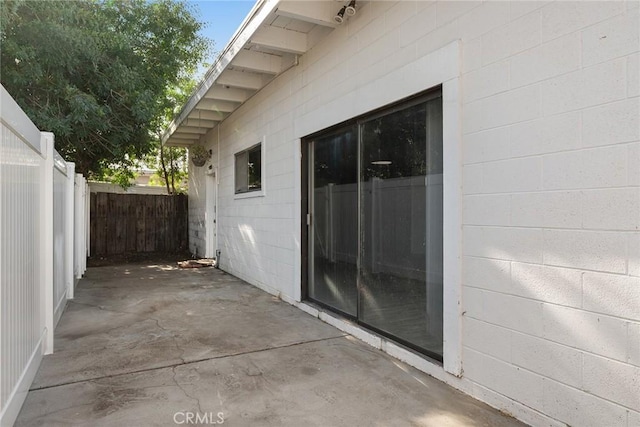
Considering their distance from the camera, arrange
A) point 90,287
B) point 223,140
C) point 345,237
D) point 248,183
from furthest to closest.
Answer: point 223,140 < point 248,183 < point 90,287 < point 345,237

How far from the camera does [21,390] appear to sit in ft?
7.82

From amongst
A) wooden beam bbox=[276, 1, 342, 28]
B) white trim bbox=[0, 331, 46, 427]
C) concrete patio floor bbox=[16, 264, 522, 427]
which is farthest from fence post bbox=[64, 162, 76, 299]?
wooden beam bbox=[276, 1, 342, 28]

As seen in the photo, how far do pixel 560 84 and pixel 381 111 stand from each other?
162cm

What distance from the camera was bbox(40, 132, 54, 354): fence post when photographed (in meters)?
3.15

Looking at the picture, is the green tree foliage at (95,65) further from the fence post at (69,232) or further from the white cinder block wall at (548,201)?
the white cinder block wall at (548,201)

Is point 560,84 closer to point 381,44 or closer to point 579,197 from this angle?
point 579,197

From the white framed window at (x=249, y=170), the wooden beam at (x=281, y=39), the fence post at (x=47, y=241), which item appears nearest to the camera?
the fence post at (x=47, y=241)

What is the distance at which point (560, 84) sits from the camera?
212 centimetres

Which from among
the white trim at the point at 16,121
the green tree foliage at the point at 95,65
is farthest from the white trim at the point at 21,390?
the green tree foliage at the point at 95,65

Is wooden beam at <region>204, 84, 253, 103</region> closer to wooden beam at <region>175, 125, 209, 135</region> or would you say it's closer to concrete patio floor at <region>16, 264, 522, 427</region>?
wooden beam at <region>175, 125, 209, 135</region>

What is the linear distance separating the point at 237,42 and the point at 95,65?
3575 millimetres

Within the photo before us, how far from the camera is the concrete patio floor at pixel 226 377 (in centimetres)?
236

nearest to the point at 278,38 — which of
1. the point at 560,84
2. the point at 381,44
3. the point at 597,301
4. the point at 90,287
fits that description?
the point at 381,44

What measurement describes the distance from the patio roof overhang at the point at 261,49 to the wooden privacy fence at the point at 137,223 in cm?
417
